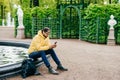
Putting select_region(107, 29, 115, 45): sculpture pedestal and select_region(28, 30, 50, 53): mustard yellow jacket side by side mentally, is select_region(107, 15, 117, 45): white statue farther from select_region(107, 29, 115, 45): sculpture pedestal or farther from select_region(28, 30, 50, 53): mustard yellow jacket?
select_region(28, 30, 50, 53): mustard yellow jacket

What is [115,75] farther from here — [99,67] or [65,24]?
[65,24]

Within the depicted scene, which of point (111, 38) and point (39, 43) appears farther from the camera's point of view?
point (111, 38)

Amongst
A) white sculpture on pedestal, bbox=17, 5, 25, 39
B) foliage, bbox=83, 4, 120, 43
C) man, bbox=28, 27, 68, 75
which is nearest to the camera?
man, bbox=28, 27, 68, 75

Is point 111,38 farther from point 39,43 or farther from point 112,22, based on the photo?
point 39,43

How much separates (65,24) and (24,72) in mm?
16090

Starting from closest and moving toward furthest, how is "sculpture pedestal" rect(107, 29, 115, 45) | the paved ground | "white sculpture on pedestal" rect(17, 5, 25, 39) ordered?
1. the paved ground
2. "sculpture pedestal" rect(107, 29, 115, 45)
3. "white sculpture on pedestal" rect(17, 5, 25, 39)

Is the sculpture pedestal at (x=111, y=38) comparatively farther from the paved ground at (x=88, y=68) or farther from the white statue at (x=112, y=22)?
the paved ground at (x=88, y=68)

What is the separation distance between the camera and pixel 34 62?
1095cm

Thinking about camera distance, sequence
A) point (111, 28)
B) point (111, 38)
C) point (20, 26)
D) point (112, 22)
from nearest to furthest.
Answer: point (111, 38) → point (112, 22) → point (111, 28) → point (20, 26)

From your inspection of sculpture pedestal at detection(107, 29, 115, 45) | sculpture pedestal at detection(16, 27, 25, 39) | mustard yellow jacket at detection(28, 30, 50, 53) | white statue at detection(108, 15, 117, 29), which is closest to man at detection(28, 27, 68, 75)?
mustard yellow jacket at detection(28, 30, 50, 53)

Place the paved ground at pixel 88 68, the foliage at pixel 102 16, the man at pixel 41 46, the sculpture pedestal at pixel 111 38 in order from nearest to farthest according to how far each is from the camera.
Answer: the paved ground at pixel 88 68 → the man at pixel 41 46 → the sculpture pedestal at pixel 111 38 → the foliage at pixel 102 16

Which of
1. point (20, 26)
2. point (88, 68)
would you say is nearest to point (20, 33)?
point (20, 26)

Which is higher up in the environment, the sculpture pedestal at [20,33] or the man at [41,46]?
the man at [41,46]

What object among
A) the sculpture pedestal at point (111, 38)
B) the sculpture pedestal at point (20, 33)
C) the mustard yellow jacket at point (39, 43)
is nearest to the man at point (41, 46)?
the mustard yellow jacket at point (39, 43)
